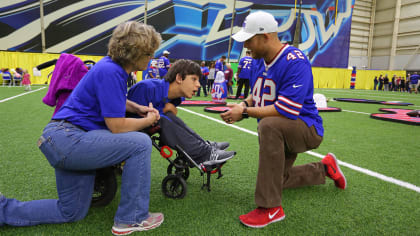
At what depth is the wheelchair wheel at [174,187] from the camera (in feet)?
7.11

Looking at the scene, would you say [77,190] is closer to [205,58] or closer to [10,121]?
[10,121]

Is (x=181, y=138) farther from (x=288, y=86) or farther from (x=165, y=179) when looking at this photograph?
(x=288, y=86)

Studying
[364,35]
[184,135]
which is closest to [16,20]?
[184,135]

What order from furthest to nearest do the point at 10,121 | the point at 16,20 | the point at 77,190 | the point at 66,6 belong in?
the point at 66,6, the point at 16,20, the point at 10,121, the point at 77,190

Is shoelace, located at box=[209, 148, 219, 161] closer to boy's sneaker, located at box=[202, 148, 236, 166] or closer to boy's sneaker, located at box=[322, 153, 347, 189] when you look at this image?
boy's sneaker, located at box=[202, 148, 236, 166]

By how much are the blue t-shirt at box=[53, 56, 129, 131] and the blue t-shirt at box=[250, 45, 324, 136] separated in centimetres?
103

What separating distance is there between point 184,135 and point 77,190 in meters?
0.90

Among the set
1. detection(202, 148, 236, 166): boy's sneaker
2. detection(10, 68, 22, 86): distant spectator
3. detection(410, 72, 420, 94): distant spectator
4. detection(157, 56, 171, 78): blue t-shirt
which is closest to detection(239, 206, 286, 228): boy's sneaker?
detection(202, 148, 236, 166): boy's sneaker

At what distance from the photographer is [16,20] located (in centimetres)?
2108

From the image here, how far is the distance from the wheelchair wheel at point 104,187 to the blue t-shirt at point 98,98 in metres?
0.40

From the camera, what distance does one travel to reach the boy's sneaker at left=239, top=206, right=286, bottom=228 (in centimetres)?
180

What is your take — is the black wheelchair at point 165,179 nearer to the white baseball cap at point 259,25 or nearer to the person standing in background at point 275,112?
the person standing in background at point 275,112

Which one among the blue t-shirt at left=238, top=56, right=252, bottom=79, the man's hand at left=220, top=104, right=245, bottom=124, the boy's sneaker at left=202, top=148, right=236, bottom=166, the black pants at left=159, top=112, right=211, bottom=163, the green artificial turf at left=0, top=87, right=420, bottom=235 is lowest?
the green artificial turf at left=0, top=87, right=420, bottom=235

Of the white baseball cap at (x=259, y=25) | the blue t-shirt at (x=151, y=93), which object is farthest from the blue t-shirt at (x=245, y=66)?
the white baseball cap at (x=259, y=25)
